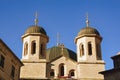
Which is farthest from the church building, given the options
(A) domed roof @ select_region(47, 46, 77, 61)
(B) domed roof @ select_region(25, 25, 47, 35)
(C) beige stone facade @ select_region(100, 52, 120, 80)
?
(C) beige stone facade @ select_region(100, 52, 120, 80)

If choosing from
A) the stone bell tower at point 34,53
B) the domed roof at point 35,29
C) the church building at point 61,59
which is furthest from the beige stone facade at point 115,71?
the domed roof at point 35,29

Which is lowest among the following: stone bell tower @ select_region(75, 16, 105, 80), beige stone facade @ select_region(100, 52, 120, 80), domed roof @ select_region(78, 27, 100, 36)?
beige stone facade @ select_region(100, 52, 120, 80)

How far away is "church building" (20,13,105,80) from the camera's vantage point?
44.0m

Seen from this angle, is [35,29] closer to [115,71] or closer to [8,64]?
[8,64]

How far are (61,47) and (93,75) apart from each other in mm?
11490

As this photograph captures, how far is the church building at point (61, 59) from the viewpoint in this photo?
4403 centimetres

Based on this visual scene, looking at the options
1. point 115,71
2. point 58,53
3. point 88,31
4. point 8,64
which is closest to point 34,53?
point 58,53

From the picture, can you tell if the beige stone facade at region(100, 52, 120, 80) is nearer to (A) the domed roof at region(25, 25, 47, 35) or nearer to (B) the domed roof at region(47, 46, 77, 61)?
(A) the domed roof at region(25, 25, 47, 35)

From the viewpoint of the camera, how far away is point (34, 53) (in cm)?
4553

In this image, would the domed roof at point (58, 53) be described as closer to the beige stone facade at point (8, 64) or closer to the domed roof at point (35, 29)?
the domed roof at point (35, 29)

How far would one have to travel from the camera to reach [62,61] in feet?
157

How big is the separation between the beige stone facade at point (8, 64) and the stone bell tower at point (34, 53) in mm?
4060

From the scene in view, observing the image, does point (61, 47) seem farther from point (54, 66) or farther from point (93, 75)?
point (93, 75)

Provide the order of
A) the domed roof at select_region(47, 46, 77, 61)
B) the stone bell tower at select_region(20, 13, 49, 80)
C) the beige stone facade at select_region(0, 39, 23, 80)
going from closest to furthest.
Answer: the beige stone facade at select_region(0, 39, 23, 80)
the stone bell tower at select_region(20, 13, 49, 80)
the domed roof at select_region(47, 46, 77, 61)
